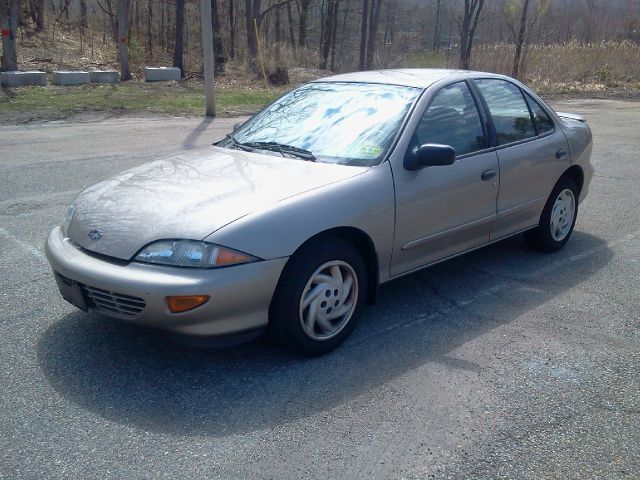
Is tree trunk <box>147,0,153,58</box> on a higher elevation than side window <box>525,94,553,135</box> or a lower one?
lower

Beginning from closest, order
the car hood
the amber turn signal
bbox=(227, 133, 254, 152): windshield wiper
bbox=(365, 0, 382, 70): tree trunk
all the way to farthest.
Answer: the amber turn signal → the car hood → bbox=(227, 133, 254, 152): windshield wiper → bbox=(365, 0, 382, 70): tree trunk

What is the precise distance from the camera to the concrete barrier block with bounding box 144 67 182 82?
20.9 m

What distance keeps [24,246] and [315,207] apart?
305cm

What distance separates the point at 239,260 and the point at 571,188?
3680mm

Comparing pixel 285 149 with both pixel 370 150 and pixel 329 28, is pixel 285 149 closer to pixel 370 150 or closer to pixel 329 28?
pixel 370 150

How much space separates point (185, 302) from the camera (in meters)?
3.44

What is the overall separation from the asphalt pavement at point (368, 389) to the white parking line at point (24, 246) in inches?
1.2

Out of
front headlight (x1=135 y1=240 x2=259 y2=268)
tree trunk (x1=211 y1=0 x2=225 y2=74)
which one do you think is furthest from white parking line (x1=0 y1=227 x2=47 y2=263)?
tree trunk (x1=211 y1=0 x2=225 y2=74)

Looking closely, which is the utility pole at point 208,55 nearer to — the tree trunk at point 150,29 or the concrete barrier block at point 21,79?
the concrete barrier block at point 21,79

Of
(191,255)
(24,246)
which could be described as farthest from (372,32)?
(191,255)

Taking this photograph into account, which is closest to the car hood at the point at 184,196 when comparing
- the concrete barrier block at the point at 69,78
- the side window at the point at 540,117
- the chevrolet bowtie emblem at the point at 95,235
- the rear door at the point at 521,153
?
the chevrolet bowtie emblem at the point at 95,235

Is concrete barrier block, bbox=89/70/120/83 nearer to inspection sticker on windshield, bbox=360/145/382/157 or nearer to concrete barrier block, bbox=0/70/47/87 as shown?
concrete barrier block, bbox=0/70/47/87

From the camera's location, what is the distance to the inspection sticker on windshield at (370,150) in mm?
4375

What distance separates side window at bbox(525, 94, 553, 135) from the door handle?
94 cm
